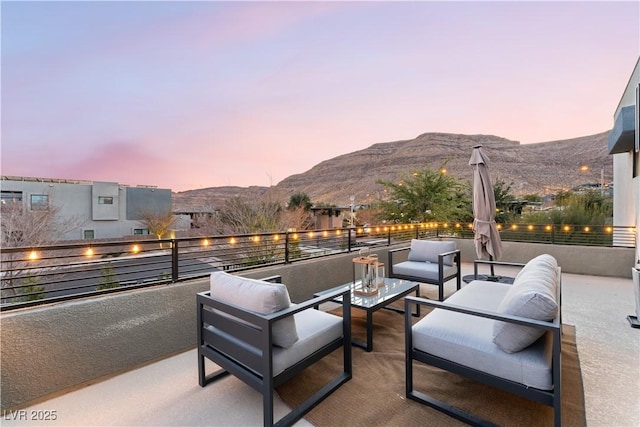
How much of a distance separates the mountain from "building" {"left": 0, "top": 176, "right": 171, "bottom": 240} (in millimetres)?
2695

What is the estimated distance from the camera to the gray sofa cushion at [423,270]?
3842 millimetres

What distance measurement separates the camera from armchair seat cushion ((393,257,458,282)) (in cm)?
384

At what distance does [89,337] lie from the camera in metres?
2.14

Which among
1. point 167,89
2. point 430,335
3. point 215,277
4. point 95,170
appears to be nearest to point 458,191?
point 430,335

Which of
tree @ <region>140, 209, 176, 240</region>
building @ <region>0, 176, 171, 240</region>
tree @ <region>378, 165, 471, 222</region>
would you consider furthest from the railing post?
tree @ <region>140, 209, 176, 240</region>

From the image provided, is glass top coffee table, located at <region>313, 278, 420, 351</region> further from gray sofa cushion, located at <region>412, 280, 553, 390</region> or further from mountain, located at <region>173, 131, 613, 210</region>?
mountain, located at <region>173, 131, 613, 210</region>

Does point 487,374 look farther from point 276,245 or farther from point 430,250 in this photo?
point 276,245

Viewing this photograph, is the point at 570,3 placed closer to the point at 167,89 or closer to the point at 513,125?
the point at 167,89

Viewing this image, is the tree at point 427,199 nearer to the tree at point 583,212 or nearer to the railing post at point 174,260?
the tree at point 583,212

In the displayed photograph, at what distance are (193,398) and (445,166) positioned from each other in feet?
58.3

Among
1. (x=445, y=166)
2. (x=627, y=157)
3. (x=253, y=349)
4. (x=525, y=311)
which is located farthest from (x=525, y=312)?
(x=445, y=166)

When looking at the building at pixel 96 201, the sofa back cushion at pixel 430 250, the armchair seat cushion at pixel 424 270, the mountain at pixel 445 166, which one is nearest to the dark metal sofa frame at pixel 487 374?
the armchair seat cushion at pixel 424 270

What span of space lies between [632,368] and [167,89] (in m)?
12.0

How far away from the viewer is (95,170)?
17.4 meters
